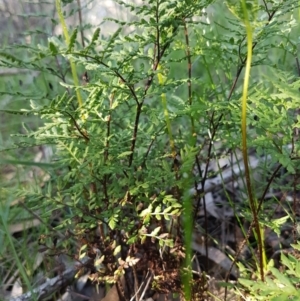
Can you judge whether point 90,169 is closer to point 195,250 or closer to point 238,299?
point 238,299

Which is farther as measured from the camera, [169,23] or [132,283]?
[132,283]

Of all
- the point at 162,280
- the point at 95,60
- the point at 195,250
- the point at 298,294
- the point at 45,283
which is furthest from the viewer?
the point at 195,250

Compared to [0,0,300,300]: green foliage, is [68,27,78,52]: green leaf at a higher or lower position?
higher

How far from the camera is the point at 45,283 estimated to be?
5.29 feet

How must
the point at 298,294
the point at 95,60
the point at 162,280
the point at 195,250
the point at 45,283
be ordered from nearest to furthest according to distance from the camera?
the point at 298,294
the point at 95,60
the point at 162,280
the point at 45,283
the point at 195,250

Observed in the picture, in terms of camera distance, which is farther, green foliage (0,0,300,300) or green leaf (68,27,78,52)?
green foliage (0,0,300,300)

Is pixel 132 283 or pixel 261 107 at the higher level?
pixel 261 107

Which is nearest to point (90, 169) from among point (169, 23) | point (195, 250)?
point (169, 23)

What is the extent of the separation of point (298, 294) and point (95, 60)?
2.15 ft

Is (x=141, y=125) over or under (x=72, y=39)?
under

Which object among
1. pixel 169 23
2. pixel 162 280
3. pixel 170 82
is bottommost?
pixel 162 280

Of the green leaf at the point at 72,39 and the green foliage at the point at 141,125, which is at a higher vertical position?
the green leaf at the point at 72,39

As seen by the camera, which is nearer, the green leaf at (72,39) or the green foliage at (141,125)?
the green leaf at (72,39)

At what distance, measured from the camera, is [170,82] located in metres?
1.21
